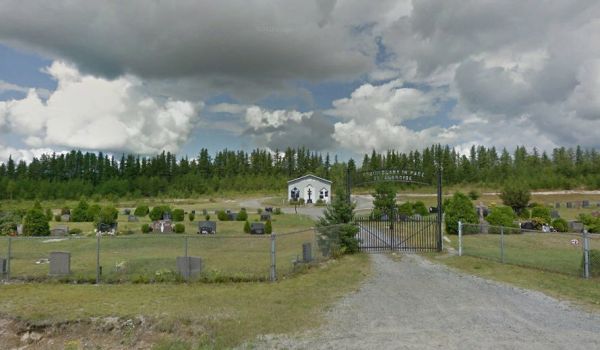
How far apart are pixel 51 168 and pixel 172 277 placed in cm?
11649

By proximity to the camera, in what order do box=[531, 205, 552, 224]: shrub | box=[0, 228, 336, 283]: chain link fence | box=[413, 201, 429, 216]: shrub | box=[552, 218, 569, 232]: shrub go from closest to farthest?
box=[0, 228, 336, 283]: chain link fence → box=[552, 218, 569, 232]: shrub → box=[531, 205, 552, 224]: shrub → box=[413, 201, 429, 216]: shrub

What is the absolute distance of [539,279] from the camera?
12375 millimetres

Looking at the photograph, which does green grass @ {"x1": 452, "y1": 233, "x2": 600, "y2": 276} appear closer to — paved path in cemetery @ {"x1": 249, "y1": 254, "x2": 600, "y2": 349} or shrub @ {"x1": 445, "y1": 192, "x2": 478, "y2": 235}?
shrub @ {"x1": 445, "y1": 192, "x2": 478, "y2": 235}

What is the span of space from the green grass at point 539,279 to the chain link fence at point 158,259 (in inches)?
213

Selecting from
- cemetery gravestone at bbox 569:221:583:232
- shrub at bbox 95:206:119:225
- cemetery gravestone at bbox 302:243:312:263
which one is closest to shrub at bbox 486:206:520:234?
cemetery gravestone at bbox 569:221:583:232

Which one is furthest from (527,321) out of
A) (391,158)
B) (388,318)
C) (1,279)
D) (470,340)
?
(391,158)

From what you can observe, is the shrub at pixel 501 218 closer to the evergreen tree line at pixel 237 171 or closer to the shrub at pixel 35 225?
the shrub at pixel 35 225

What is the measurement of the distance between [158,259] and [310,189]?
53866mm

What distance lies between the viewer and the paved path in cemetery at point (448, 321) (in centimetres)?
725

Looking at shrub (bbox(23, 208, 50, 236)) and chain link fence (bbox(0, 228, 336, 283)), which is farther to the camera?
shrub (bbox(23, 208, 50, 236))

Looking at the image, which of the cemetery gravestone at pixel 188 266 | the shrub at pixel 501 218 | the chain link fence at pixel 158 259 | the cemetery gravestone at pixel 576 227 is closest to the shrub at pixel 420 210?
the shrub at pixel 501 218

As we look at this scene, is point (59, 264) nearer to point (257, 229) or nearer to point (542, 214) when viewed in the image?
point (257, 229)

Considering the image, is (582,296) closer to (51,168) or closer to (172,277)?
(172,277)

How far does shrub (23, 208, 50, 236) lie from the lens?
26188 mm
